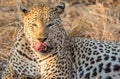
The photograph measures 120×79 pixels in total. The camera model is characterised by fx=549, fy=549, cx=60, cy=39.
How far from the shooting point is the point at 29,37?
21.1 ft

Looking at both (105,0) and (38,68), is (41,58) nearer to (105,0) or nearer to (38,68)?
(38,68)

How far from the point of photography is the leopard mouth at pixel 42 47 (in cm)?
625

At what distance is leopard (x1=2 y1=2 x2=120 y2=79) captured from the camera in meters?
6.34

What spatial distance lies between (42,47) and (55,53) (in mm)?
341

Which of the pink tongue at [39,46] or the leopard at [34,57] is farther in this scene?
the leopard at [34,57]

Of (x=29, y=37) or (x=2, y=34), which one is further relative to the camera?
(x=2, y=34)

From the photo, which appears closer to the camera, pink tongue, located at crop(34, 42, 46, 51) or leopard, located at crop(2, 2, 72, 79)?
pink tongue, located at crop(34, 42, 46, 51)

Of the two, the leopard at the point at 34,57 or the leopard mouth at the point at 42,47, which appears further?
the leopard at the point at 34,57

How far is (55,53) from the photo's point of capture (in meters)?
6.64

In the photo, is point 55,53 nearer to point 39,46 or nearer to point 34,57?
point 34,57

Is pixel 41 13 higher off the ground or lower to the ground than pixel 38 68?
higher

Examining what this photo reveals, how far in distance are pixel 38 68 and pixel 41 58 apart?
0.43ft

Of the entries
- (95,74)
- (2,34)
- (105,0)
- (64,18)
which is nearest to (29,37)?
(95,74)

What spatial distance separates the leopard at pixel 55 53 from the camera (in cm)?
634
